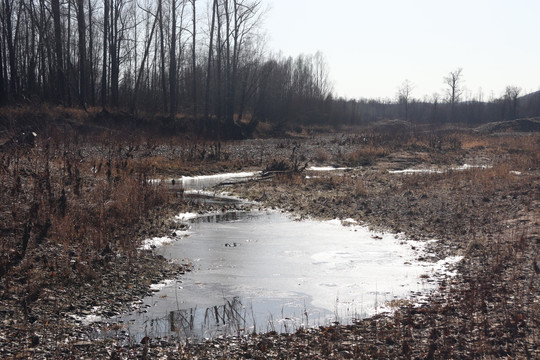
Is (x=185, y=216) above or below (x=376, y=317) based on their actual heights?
above

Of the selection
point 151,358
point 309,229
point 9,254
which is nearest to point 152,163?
point 309,229

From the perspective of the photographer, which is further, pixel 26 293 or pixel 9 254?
pixel 9 254

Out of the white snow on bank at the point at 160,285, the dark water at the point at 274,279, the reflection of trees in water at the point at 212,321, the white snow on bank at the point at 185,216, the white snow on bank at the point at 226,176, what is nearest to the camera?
the reflection of trees in water at the point at 212,321

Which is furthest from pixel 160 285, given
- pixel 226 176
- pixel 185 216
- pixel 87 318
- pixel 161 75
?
pixel 161 75

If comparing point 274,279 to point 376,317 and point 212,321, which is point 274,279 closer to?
point 212,321

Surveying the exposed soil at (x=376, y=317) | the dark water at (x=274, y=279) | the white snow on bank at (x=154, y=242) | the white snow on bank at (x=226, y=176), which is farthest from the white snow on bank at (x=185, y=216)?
the white snow on bank at (x=226, y=176)

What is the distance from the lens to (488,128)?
55844 mm

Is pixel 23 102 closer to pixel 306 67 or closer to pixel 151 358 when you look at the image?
pixel 151 358

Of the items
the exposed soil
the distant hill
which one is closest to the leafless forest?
the exposed soil

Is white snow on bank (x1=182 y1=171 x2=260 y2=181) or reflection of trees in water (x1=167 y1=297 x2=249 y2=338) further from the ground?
white snow on bank (x1=182 y1=171 x2=260 y2=181)

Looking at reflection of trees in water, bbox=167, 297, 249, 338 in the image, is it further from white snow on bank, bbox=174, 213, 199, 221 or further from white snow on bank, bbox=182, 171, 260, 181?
white snow on bank, bbox=182, 171, 260, 181

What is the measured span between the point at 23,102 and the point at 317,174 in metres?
19.6

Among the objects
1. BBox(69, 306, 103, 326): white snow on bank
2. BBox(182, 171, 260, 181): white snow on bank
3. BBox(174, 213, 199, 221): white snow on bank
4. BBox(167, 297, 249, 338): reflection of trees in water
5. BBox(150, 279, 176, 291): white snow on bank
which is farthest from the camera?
BBox(182, 171, 260, 181): white snow on bank

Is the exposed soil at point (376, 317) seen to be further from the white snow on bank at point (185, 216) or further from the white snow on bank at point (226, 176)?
the white snow on bank at point (226, 176)
